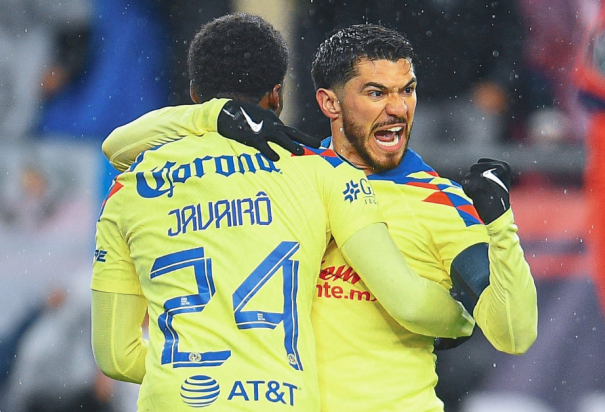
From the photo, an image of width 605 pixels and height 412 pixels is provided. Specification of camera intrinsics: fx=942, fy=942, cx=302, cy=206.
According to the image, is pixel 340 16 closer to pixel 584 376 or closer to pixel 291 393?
pixel 584 376

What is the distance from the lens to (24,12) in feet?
15.0

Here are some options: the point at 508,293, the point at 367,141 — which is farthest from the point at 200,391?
the point at 367,141

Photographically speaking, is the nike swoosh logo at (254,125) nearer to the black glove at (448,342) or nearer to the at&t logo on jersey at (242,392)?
the at&t logo on jersey at (242,392)

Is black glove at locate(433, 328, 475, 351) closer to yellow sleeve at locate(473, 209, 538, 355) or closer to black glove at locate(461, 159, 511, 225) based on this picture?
yellow sleeve at locate(473, 209, 538, 355)

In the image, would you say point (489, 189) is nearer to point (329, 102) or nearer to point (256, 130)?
point (256, 130)

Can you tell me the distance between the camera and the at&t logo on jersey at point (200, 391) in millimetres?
2102

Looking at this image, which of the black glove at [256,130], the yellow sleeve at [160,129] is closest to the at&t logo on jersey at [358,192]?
the black glove at [256,130]

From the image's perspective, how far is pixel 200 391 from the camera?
2.11m

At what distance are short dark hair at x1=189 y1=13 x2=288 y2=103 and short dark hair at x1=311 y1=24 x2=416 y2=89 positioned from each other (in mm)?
366

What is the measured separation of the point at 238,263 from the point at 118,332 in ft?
1.55

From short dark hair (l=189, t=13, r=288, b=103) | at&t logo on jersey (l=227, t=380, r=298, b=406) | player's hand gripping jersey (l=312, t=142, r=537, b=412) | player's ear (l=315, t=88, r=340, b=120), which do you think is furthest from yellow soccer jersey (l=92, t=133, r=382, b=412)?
player's ear (l=315, t=88, r=340, b=120)

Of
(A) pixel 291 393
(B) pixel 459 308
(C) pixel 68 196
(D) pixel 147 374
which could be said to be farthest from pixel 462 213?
(C) pixel 68 196

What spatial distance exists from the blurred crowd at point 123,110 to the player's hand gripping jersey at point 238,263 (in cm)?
231

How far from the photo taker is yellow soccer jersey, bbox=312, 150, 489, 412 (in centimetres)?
245
